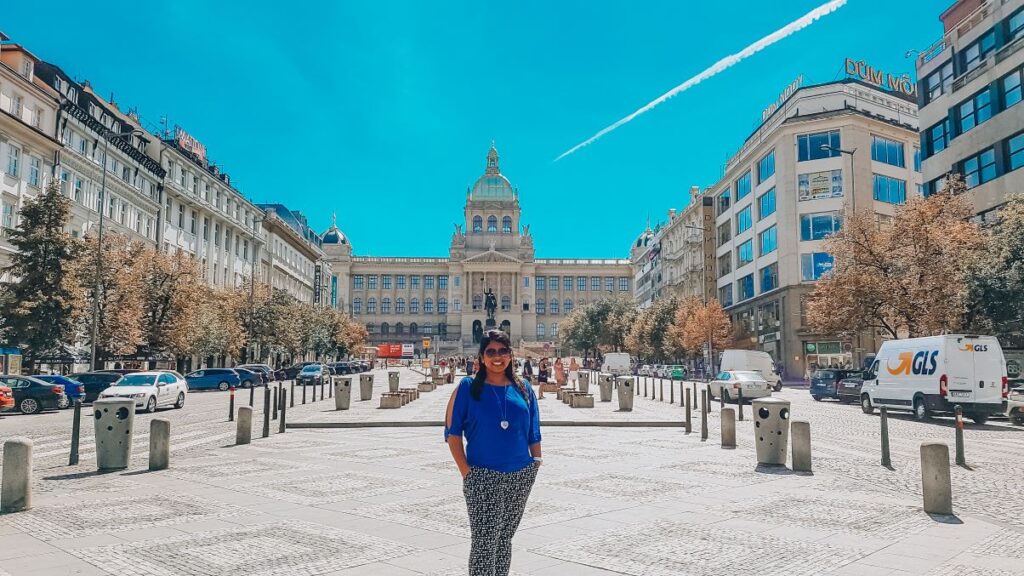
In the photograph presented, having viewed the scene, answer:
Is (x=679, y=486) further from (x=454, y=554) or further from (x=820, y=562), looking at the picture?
(x=454, y=554)

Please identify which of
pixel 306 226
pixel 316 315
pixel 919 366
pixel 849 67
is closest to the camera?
pixel 919 366

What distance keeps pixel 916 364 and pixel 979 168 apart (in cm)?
2305

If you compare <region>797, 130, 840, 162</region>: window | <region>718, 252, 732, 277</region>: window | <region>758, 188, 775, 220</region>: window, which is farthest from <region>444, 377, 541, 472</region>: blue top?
<region>718, 252, 732, 277</region>: window

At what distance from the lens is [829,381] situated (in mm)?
33781

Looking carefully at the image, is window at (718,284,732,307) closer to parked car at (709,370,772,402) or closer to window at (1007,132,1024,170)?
window at (1007,132,1024,170)

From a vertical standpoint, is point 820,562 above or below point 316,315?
below

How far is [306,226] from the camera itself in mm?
119000

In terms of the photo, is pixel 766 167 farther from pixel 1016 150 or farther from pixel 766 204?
pixel 1016 150

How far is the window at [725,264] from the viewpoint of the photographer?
7288cm

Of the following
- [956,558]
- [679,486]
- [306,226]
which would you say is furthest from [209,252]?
[956,558]

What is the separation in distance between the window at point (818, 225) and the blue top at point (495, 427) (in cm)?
5599

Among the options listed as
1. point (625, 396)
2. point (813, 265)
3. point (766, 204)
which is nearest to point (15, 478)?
point (625, 396)

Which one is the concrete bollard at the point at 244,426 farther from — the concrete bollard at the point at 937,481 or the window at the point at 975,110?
the window at the point at 975,110

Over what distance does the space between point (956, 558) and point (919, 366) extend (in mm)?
17760
